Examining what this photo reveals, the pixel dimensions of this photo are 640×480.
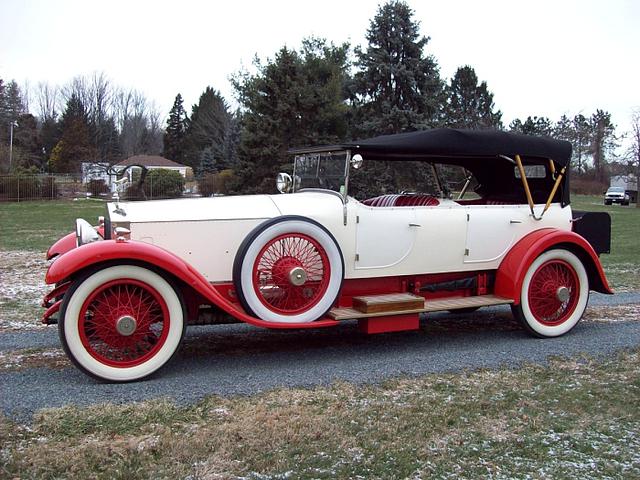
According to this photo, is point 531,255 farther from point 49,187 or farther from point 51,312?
point 49,187

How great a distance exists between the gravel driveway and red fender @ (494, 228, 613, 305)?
525 millimetres

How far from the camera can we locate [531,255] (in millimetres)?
5773

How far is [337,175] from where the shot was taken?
548cm

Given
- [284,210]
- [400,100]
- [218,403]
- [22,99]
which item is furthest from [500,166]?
[22,99]

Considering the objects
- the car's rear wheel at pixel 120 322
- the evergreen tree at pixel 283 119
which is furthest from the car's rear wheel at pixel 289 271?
the evergreen tree at pixel 283 119

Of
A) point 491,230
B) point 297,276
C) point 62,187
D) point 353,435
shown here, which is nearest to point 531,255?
point 491,230

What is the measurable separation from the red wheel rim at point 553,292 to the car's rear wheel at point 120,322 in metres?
3.38

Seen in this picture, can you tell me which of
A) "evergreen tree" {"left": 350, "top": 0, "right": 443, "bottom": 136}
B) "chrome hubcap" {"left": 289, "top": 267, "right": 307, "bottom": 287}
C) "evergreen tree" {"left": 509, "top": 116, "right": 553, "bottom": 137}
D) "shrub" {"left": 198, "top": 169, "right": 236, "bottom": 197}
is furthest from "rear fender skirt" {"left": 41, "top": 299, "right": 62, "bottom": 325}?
"evergreen tree" {"left": 509, "top": 116, "right": 553, "bottom": 137}

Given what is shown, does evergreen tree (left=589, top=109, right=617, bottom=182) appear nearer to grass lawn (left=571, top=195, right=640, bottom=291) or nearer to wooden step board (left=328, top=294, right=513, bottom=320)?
grass lawn (left=571, top=195, right=640, bottom=291)

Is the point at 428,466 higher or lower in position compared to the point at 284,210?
lower

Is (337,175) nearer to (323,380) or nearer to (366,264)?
(366,264)

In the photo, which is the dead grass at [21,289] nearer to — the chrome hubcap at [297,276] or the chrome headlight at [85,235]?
the chrome headlight at [85,235]

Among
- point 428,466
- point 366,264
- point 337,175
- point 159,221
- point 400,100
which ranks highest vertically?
point 400,100

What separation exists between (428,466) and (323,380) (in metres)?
1.47
